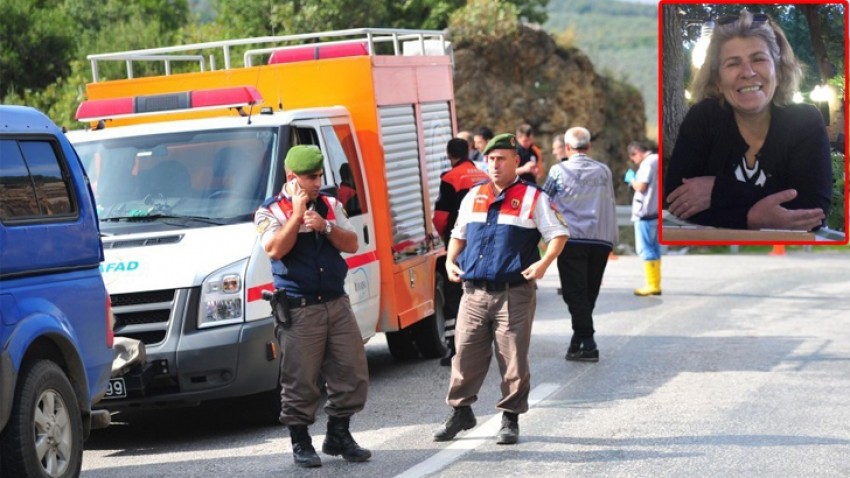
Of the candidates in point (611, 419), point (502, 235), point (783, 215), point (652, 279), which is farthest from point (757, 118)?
point (652, 279)

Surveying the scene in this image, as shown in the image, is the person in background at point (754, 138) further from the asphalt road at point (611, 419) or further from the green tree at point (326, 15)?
the green tree at point (326, 15)

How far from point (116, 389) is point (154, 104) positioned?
9.00 ft

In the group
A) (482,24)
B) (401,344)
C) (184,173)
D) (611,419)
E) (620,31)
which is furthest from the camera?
(620,31)

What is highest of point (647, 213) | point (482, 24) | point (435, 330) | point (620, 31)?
point (482, 24)

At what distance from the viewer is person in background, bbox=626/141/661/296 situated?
1797 cm

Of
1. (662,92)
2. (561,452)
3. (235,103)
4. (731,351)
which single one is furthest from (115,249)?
(731,351)

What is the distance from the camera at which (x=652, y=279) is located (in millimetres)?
18609

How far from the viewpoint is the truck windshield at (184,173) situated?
1052 cm

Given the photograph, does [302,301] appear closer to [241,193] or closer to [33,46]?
[241,193]

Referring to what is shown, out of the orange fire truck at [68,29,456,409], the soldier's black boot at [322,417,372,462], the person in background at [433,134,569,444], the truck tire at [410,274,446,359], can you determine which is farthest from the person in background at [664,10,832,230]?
the truck tire at [410,274,446,359]

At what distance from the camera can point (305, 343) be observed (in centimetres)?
880

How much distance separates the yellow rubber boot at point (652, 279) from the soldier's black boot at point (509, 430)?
946 centimetres

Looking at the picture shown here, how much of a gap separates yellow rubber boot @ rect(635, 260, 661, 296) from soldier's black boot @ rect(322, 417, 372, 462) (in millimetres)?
10141

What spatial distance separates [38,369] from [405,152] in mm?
5575
